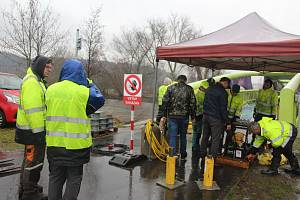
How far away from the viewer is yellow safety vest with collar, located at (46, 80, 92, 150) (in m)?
3.12

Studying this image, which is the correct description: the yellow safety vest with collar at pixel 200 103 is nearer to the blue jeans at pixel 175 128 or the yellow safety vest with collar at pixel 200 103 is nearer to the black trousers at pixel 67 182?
the blue jeans at pixel 175 128

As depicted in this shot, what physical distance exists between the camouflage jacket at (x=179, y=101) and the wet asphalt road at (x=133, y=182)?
1.18 m

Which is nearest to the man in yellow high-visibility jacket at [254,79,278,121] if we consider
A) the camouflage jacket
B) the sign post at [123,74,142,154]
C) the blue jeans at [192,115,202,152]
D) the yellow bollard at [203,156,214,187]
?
the blue jeans at [192,115,202,152]

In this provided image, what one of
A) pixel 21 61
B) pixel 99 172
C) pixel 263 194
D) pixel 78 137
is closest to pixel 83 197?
pixel 99 172

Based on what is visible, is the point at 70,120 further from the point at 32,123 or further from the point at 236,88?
the point at 236,88

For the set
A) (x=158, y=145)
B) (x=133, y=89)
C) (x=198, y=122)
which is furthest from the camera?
(x=198, y=122)

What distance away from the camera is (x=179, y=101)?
A: 5.98m

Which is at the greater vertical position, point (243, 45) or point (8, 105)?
point (243, 45)

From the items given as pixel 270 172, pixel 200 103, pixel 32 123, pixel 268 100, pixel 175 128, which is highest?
pixel 268 100

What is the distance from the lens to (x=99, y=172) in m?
5.49

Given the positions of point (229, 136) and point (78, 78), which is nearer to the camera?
point (78, 78)

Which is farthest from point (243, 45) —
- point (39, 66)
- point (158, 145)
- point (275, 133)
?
point (39, 66)

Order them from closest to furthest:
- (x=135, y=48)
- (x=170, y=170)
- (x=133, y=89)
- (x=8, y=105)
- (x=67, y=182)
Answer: (x=67, y=182) < (x=170, y=170) < (x=133, y=89) < (x=8, y=105) < (x=135, y=48)

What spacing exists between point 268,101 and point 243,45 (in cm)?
345
